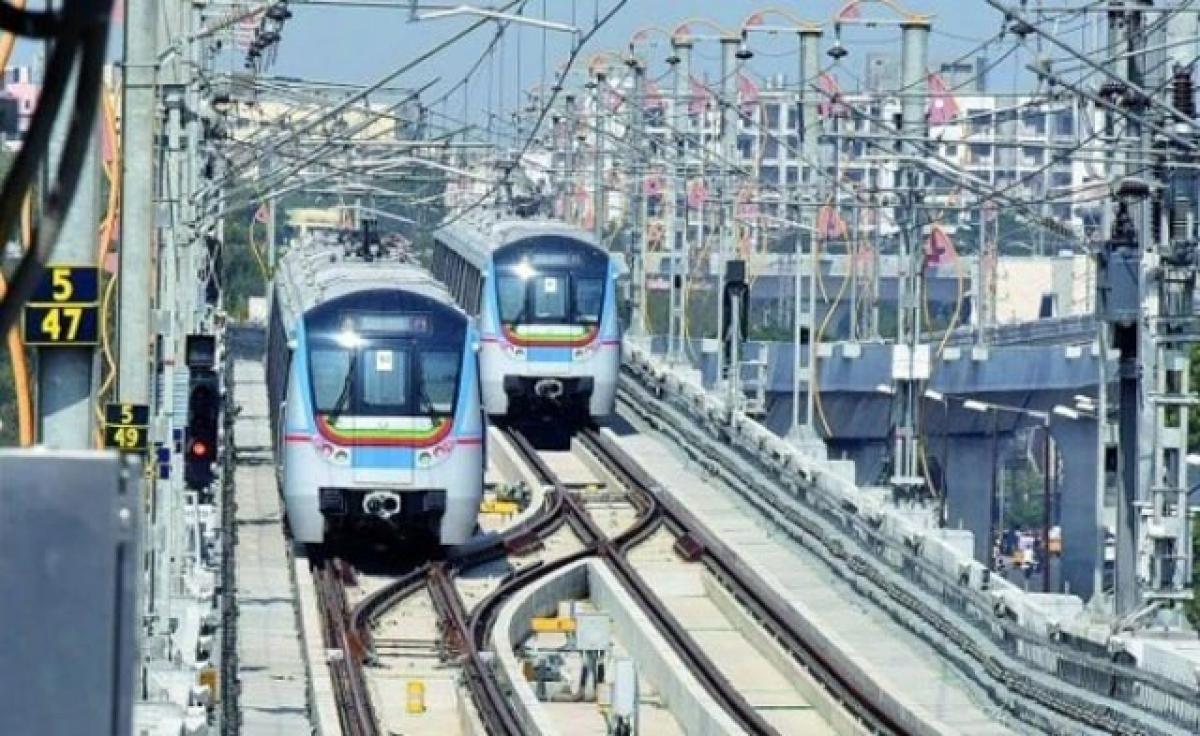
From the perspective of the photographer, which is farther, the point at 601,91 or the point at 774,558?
the point at 601,91

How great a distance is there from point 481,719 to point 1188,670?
19.6 feet

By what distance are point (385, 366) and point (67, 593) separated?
79.2 ft

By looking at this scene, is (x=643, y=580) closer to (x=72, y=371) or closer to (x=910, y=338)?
(x=910, y=338)

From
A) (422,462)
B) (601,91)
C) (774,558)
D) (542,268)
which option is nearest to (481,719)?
(422,462)

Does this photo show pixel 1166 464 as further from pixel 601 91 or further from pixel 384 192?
pixel 601 91

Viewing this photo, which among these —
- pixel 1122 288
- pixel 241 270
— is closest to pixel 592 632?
pixel 1122 288

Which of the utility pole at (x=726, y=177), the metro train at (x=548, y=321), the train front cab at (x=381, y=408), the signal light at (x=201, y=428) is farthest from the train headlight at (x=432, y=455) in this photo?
the utility pole at (x=726, y=177)

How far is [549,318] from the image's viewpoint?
40375mm

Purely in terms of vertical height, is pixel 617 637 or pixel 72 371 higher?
pixel 72 371

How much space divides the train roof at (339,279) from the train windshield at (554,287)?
242cm

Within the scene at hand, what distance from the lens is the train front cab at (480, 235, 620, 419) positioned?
40.2m

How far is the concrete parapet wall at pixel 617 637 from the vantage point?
24.5 metres

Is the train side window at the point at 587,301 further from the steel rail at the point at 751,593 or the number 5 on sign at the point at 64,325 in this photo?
the number 5 on sign at the point at 64,325

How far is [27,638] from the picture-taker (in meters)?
4.73
